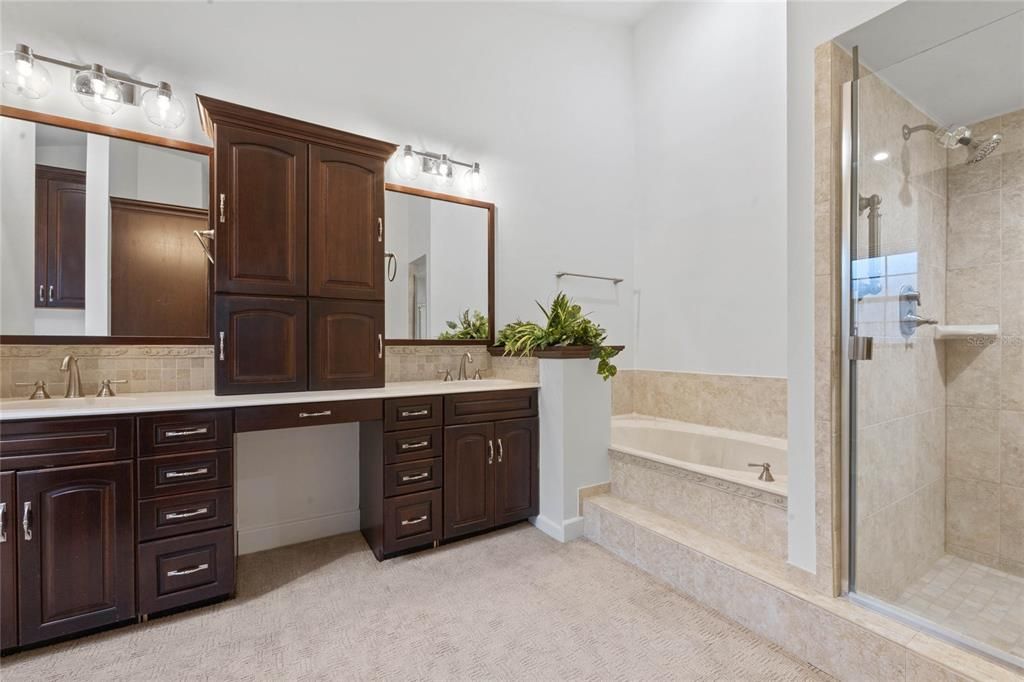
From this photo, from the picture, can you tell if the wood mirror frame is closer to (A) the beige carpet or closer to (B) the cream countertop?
(B) the cream countertop

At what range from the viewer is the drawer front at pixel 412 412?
227 cm

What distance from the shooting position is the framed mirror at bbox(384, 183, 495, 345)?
2.84m

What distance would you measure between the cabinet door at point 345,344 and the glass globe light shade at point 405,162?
975 millimetres

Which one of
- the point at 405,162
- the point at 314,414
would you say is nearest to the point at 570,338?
the point at 314,414

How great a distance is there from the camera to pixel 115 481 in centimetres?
172

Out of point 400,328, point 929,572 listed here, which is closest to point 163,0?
point 400,328

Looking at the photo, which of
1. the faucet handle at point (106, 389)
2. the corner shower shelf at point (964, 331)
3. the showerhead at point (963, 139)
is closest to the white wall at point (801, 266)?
the showerhead at point (963, 139)

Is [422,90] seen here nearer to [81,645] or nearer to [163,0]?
[163,0]

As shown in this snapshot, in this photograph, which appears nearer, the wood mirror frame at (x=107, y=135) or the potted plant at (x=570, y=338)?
the wood mirror frame at (x=107, y=135)

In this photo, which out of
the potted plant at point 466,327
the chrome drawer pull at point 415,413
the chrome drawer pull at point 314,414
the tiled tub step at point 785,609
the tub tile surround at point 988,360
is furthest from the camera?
the potted plant at point 466,327

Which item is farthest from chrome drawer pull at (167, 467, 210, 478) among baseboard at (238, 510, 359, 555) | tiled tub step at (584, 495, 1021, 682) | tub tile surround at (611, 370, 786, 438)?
tub tile surround at (611, 370, 786, 438)

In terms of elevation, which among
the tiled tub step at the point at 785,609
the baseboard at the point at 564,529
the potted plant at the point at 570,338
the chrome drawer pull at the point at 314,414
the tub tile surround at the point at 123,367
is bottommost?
the baseboard at the point at 564,529

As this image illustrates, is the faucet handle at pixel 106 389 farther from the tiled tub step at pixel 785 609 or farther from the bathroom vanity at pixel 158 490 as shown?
the tiled tub step at pixel 785 609

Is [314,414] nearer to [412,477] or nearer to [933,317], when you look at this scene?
[412,477]
